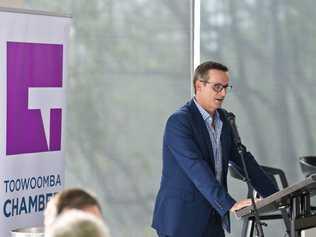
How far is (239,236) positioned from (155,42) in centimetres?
177

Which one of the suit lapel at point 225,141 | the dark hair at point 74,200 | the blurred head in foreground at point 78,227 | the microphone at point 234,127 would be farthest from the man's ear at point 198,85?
the blurred head in foreground at point 78,227

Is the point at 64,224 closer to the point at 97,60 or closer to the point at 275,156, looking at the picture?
the point at 97,60

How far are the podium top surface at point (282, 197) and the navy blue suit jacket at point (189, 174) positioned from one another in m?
0.29

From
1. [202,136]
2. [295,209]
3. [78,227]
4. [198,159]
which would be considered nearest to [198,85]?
[202,136]

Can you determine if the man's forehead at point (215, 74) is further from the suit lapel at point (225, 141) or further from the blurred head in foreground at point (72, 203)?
the blurred head in foreground at point (72, 203)

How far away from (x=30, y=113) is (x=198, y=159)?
91 cm

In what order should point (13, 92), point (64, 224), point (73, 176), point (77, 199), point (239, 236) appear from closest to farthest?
point (64, 224) < point (77, 199) < point (13, 92) < point (73, 176) < point (239, 236)

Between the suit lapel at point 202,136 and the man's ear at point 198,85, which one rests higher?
the man's ear at point 198,85

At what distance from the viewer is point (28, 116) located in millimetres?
4789

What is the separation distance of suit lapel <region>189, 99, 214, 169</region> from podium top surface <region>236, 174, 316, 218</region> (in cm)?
48

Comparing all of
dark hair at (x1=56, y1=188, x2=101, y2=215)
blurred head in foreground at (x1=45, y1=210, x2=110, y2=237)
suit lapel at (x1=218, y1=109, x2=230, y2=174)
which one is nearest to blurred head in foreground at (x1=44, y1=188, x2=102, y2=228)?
dark hair at (x1=56, y1=188, x2=101, y2=215)

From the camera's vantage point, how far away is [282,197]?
4305 millimetres

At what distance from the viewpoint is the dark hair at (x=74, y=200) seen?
237 cm

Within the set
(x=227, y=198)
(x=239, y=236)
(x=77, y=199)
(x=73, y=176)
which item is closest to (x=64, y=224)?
(x=77, y=199)
